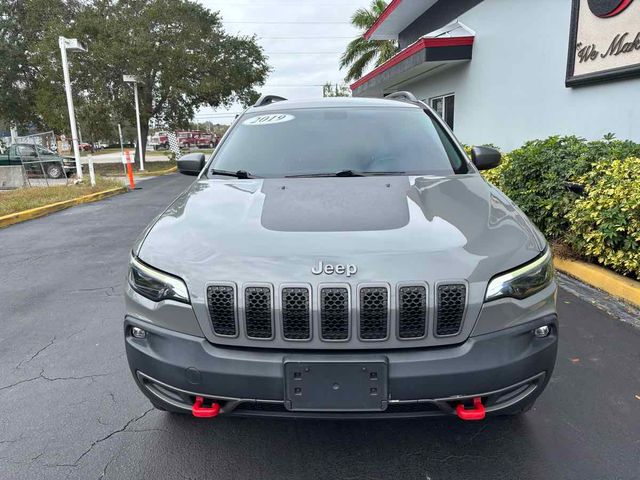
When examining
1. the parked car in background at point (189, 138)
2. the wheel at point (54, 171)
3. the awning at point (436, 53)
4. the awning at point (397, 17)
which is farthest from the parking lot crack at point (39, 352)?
the parked car in background at point (189, 138)

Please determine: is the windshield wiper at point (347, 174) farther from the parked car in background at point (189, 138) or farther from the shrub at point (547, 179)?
the parked car in background at point (189, 138)

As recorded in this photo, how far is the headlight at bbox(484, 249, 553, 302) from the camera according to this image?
188cm

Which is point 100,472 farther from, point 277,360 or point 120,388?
point 277,360

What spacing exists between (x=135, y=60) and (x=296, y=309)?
23.2 metres

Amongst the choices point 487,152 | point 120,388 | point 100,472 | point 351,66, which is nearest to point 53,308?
point 120,388

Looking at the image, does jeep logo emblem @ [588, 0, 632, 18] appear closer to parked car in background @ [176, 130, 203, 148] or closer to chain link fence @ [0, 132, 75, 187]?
chain link fence @ [0, 132, 75, 187]

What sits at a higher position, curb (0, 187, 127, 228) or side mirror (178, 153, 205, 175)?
side mirror (178, 153, 205, 175)

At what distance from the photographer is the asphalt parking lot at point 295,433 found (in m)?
2.21

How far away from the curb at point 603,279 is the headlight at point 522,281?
266 centimetres

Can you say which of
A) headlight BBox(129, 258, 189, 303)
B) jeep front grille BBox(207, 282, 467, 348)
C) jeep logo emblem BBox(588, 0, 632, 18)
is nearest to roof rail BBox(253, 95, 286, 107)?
headlight BBox(129, 258, 189, 303)

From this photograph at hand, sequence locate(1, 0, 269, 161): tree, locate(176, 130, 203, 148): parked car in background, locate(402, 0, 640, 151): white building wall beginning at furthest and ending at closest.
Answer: locate(176, 130, 203, 148): parked car in background < locate(1, 0, 269, 161): tree < locate(402, 0, 640, 151): white building wall

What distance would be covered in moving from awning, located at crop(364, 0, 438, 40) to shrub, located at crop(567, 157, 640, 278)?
419 inches

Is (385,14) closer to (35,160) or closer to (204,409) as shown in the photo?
(35,160)

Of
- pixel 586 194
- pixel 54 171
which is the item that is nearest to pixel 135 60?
pixel 54 171
